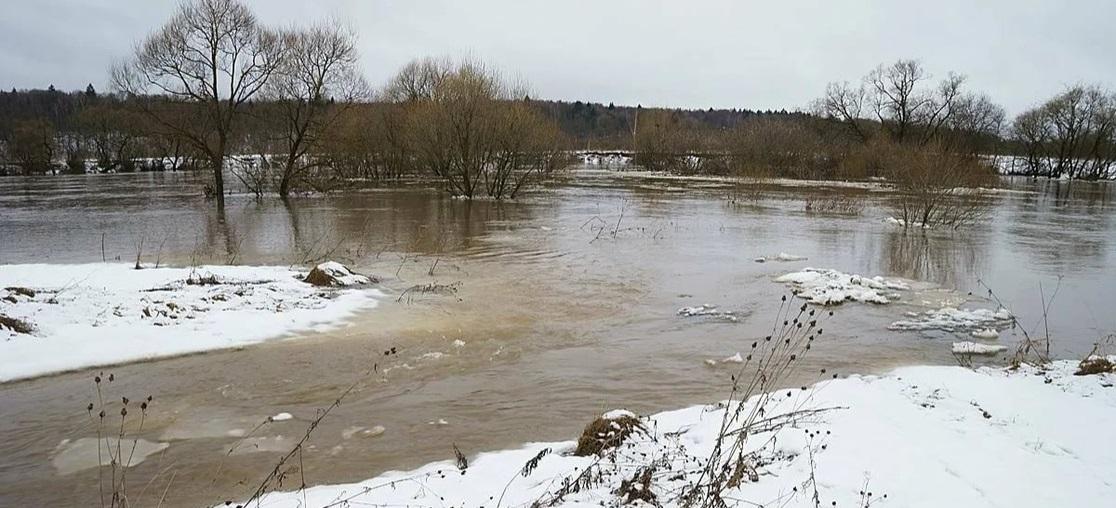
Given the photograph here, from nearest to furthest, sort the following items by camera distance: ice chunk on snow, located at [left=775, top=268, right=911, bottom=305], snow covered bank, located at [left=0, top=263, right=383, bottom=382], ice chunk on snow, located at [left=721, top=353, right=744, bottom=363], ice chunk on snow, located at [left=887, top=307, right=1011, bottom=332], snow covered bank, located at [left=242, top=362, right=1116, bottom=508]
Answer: snow covered bank, located at [left=242, top=362, right=1116, bottom=508] → snow covered bank, located at [left=0, top=263, right=383, bottom=382] → ice chunk on snow, located at [left=721, top=353, right=744, bottom=363] → ice chunk on snow, located at [left=887, top=307, right=1011, bottom=332] → ice chunk on snow, located at [left=775, top=268, right=911, bottom=305]

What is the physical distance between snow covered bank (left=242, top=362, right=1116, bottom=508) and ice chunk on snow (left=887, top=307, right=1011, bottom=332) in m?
3.83

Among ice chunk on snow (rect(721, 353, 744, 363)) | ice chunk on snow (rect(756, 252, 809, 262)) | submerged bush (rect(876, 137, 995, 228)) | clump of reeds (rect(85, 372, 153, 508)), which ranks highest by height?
submerged bush (rect(876, 137, 995, 228))

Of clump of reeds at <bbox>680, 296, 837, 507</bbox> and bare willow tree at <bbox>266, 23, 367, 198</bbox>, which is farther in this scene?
bare willow tree at <bbox>266, 23, 367, 198</bbox>

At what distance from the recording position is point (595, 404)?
23.6 ft

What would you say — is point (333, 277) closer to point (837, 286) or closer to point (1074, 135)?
point (837, 286)

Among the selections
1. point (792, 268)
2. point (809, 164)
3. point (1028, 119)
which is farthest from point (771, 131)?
point (792, 268)

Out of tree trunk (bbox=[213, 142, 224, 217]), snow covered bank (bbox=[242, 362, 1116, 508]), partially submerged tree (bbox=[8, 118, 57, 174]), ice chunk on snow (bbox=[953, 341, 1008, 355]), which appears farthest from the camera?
partially submerged tree (bbox=[8, 118, 57, 174])

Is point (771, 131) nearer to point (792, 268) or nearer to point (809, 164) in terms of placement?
point (809, 164)

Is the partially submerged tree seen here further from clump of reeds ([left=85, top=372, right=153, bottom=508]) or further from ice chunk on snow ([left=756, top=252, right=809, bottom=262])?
clump of reeds ([left=85, top=372, right=153, bottom=508])

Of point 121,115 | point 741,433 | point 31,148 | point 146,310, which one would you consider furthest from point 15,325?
point 31,148

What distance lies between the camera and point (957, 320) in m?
10.7

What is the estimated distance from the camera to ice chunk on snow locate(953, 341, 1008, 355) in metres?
9.05

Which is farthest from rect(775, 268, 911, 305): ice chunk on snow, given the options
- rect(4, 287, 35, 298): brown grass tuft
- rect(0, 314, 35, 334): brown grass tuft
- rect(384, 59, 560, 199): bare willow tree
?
rect(384, 59, 560, 199): bare willow tree

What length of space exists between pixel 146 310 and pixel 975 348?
37.2 feet
